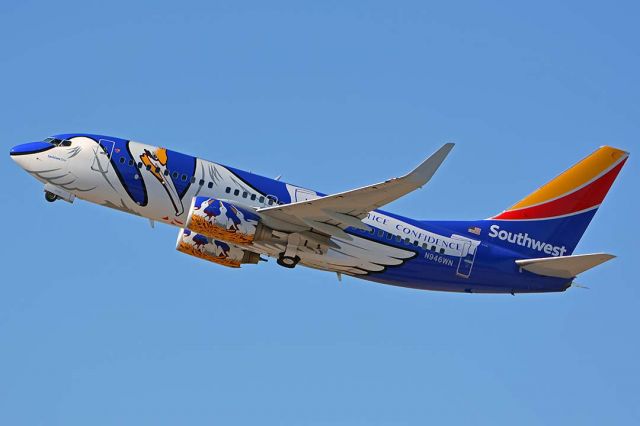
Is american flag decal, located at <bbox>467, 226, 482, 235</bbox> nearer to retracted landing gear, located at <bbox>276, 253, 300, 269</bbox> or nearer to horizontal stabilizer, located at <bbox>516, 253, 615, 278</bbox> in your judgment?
horizontal stabilizer, located at <bbox>516, 253, 615, 278</bbox>

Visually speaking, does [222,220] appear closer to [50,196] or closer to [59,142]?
[50,196]

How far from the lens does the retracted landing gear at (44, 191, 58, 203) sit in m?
51.1

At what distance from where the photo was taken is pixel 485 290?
5303 centimetres

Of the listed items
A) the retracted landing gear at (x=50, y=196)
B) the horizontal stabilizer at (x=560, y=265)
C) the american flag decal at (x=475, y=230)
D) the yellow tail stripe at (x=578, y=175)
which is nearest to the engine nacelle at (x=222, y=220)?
the retracted landing gear at (x=50, y=196)

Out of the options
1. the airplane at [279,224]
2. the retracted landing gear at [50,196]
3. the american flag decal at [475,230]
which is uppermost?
the american flag decal at [475,230]

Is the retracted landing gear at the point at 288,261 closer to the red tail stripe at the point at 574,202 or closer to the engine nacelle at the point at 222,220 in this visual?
the engine nacelle at the point at 222,220

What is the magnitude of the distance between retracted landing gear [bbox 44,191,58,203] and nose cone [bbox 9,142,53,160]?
2.12 m

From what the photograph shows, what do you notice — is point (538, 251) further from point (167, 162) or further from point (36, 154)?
point (36, 154)

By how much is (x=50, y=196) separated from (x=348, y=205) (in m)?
15.0

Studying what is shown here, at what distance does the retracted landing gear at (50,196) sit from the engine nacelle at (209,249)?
6.43 m

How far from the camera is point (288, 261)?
166 feet

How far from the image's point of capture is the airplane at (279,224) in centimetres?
4891

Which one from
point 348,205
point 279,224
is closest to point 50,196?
point 279,224

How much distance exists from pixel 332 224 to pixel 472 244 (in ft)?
26.1
